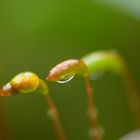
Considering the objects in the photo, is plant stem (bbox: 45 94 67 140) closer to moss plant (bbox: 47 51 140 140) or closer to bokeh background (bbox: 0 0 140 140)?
moss plant (bbox: 47 51 140 140)

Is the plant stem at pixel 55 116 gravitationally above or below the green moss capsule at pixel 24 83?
below

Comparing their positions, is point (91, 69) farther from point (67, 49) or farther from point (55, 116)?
point (67, 49)

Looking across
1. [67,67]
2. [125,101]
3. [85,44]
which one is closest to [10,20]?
[85,44]

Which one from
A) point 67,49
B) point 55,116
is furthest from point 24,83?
point 67,49

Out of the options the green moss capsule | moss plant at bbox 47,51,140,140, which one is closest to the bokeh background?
moss plant at bbox 47,51,140,140

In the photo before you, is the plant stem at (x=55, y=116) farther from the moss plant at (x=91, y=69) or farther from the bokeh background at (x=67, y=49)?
the bokeh background at (x=67, y=49)

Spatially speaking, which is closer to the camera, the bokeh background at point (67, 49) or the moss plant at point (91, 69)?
the moss plant at point (91, 69)

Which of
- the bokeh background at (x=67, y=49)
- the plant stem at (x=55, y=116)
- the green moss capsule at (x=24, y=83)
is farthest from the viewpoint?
the bokeh background at (x=67, y=49)

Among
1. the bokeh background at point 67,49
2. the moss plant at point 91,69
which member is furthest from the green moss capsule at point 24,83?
the bokeh background at point 67,49

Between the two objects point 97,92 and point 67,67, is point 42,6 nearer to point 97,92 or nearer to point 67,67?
point 97,92
